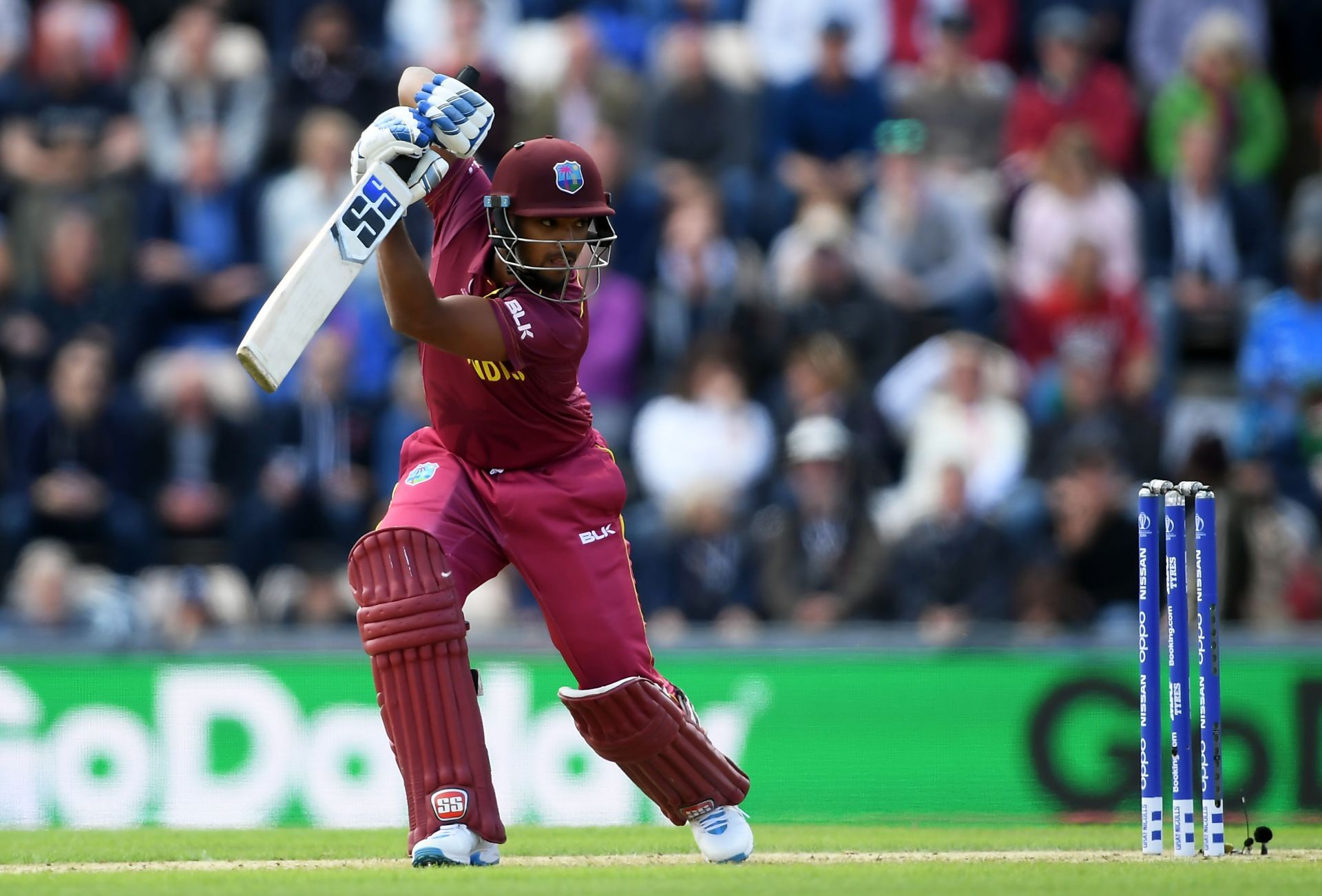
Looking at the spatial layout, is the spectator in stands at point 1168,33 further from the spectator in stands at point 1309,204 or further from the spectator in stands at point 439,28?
the spectator in stands at point 439,28

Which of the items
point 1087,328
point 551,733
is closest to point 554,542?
point 551,733

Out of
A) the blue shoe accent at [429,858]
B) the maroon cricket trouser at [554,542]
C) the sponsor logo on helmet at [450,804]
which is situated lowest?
the blue shoe accent at [429,858]

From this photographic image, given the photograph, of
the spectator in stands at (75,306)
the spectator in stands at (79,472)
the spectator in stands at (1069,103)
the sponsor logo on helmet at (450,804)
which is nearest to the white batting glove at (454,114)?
the sponsor logo on helmet at (450,804)

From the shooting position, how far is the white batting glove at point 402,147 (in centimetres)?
601

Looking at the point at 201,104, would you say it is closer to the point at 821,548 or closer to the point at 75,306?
the point at 75,306

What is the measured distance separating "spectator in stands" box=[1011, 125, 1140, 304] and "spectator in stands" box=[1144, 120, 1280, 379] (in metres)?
0.21

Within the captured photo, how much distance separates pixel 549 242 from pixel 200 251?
267 inches

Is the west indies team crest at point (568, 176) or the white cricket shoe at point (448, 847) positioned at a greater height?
the west indies team crest at point (568, 176)

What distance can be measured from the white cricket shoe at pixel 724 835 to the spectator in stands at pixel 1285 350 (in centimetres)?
588

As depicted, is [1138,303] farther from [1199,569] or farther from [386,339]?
[1199,569]

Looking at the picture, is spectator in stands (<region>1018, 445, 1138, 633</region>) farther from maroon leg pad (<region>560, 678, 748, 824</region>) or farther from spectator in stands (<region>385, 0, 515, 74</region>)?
spectator in stands (<region>385, 0, 515, 74</region>)

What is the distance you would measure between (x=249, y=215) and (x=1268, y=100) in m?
6.38

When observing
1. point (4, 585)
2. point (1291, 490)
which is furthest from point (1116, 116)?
point (4, 585)

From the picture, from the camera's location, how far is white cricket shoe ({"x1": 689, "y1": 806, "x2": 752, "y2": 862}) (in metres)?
6.53
